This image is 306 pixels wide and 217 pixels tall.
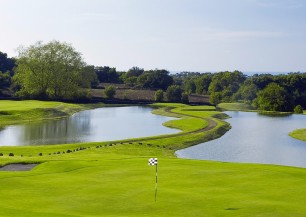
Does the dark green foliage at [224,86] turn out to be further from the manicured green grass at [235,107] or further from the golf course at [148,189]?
the golf course at [148,189]

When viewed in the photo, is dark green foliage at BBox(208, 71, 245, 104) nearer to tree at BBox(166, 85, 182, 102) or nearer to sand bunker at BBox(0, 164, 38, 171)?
tree at BBox(166, 85, 182, 102)

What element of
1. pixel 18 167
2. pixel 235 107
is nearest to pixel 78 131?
pixel 18 167

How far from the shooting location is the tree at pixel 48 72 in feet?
419

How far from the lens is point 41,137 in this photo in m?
67.1

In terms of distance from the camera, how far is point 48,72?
5049 inches

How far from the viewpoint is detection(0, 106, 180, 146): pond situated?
211 feet

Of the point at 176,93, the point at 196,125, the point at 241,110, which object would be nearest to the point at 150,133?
the point at 196,125

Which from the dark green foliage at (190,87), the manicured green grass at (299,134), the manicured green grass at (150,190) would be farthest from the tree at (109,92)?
the manicured green grass at (150,190)

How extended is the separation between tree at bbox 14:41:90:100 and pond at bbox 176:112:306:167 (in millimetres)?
65248

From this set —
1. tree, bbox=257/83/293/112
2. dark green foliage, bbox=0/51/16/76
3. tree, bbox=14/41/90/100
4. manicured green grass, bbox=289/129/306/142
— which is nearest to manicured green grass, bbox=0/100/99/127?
tree, bbox=14/41/90/100

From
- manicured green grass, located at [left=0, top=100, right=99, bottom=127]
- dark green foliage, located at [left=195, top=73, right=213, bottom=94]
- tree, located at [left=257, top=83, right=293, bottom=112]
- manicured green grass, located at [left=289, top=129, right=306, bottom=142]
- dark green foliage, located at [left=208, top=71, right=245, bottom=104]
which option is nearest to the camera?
manicured green grass, located at [left=289, top=129, right=306, bottom=142]

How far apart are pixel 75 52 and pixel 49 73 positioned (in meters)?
12.3

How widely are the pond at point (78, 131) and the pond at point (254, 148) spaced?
12.8 meters

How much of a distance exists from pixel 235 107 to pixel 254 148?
76.5 m
